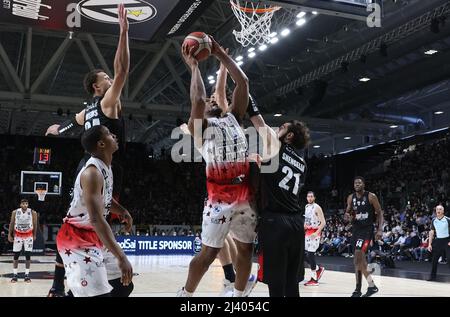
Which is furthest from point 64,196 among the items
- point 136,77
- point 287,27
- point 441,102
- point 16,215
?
point 441,102

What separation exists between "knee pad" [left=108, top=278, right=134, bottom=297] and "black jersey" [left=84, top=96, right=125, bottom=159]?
1299 mm

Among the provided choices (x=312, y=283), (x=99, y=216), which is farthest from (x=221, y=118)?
(x=312, y=283)

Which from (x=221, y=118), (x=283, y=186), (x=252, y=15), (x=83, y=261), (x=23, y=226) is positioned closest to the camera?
(x=83, y=261)

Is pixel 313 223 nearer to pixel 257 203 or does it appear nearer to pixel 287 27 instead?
pixel 287 27

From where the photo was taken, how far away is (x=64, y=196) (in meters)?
27.5

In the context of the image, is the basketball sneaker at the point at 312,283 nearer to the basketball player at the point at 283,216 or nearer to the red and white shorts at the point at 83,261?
the basketball player at the point at 283,216

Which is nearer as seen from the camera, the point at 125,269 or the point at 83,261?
the point at 125,269

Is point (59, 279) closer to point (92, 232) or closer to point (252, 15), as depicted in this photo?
point (92, 232)

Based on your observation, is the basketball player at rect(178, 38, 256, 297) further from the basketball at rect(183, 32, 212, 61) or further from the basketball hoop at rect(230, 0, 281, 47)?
the basketball hoop at rect(230, 0, 281, 47)

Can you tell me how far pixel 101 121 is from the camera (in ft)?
14.8

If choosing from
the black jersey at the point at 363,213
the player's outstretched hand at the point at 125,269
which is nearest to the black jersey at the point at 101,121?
the player's outstretched hand at the point at 125,269

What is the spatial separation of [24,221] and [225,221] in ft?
30.0

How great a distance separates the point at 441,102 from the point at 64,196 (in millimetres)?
19106

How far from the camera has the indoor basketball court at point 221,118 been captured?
4.70 m
